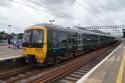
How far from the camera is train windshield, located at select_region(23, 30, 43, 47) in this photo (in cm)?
1301

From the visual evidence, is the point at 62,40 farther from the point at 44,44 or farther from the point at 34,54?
the point at 34,54

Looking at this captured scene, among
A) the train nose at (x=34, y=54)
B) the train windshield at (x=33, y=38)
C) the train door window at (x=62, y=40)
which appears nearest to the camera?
the train nose at (x=34, y=54)

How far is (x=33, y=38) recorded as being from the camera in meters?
13.4

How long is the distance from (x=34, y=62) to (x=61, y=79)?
3573 millimetres

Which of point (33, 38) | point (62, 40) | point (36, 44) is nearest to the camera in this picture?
point (36, 44)

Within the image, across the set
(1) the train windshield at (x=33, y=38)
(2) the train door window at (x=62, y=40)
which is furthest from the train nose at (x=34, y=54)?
(2) the train door window at (x=62, y=40)

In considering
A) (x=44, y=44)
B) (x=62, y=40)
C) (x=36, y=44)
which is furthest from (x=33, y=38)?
(x=62, y=40)

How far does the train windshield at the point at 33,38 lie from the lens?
42.7ft

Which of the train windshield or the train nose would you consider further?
the train windshield

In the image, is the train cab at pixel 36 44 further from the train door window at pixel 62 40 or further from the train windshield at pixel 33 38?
the train door window at pixel 62 40

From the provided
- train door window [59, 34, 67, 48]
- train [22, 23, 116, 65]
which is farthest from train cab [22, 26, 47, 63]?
train door window [59, 34, 67, 48]

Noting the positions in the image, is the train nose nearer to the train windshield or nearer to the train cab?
the train cab

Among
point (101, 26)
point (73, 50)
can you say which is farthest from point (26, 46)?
point (101, 26)

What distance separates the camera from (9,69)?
42.2ft
